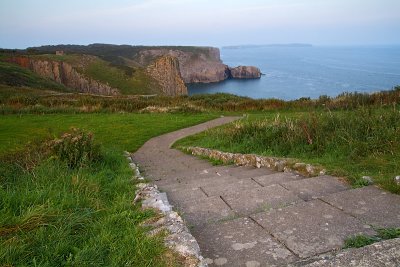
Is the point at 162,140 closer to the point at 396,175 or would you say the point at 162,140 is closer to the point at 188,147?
the point at 188,147

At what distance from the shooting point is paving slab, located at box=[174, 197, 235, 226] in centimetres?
433

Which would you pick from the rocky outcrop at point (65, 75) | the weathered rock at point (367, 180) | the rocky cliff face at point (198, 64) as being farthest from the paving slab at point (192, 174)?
the rocky cliff face at point (198, 64)

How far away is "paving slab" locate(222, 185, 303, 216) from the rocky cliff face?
137 meters

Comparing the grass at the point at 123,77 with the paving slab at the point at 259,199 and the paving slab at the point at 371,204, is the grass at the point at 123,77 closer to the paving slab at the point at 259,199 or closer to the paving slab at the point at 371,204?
the paving slab at the point at 259,199

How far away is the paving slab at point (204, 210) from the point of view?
4329mm

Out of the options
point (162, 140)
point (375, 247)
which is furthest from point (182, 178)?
point (162, 140)

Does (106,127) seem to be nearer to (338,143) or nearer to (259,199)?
(338,143)

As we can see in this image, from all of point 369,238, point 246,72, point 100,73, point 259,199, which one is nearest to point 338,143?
point 259,199

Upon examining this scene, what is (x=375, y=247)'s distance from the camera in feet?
9.50

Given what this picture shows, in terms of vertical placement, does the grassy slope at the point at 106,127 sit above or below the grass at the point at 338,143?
below

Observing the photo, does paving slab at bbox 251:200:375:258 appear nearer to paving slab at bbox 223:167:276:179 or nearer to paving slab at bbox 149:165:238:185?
paving slab at bbox 223:167:276:179

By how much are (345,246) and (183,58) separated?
164574mm

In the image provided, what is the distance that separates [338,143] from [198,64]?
154310mm

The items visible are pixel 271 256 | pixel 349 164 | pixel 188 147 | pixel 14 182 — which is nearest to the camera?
pixel 271 256
